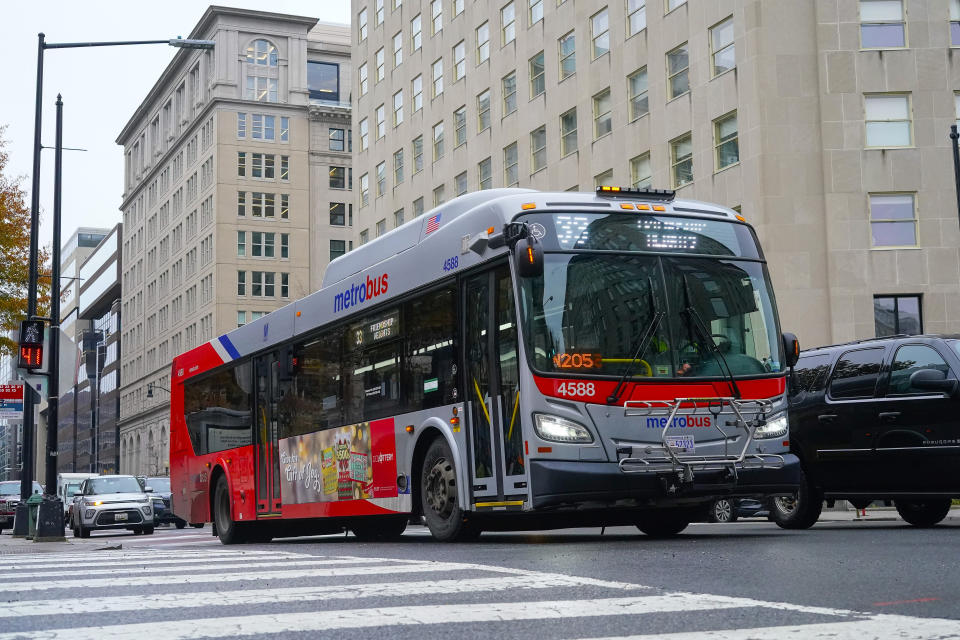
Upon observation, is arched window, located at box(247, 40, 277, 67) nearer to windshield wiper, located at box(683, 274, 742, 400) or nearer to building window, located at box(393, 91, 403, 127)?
building window, located at box(393, 91, 403, 127)

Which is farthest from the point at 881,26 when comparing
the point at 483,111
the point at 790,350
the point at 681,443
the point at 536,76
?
the point at 681,443

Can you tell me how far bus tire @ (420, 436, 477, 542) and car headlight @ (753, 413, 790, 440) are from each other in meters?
2.91

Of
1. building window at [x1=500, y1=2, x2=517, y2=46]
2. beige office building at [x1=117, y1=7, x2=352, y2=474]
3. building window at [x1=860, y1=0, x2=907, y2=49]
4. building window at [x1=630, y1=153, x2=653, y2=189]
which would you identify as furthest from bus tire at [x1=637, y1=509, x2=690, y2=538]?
beige office building at [x1=117, y1=7, x2=352, y2=474]

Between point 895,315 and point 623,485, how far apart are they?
1024 inches

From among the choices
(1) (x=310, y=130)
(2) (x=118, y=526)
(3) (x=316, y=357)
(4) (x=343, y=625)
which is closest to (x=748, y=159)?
(2) (x=118, y=526)

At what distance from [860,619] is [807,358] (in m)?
9.65

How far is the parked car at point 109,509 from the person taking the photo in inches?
1275

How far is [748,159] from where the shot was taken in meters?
35.4

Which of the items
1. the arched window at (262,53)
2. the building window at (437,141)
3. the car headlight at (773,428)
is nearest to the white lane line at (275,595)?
the car headlight at (773,428)

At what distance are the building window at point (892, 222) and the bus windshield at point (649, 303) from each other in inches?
962

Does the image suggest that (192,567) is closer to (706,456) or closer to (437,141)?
(706,456)

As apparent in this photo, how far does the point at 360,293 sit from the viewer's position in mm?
15039

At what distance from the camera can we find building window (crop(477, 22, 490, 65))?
5050 centimetres

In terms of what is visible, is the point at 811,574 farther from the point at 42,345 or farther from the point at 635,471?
the point at 42,345
